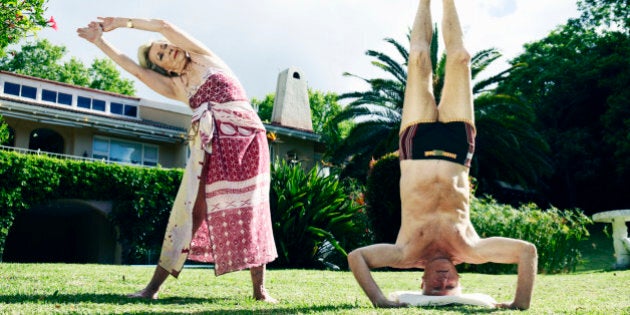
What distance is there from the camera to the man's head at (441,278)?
3684mm

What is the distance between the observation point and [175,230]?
408 centimetres

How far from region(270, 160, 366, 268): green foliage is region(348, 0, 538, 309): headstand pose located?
284 inches

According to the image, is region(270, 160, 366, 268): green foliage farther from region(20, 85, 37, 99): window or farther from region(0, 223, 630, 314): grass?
region(20, 85, 37, 99): window

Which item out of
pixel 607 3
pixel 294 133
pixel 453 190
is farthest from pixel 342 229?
pixel 607 3

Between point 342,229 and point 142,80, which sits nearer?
point 142,80

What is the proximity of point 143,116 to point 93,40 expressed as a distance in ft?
79.7


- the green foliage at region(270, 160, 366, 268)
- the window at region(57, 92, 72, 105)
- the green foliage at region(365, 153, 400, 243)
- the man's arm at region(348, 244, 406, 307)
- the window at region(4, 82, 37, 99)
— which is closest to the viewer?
the man's arm at region(348, 244, 406, 307)

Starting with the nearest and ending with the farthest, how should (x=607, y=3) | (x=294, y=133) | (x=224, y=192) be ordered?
(x=224, y=192) → (x=294, y=133) → (x=607, y=3)

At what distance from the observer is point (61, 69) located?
45.2m

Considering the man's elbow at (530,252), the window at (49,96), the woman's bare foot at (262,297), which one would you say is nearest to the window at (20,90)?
the window at (49,96)

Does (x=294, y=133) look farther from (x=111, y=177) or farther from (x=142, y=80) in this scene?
(x=142, y=80)

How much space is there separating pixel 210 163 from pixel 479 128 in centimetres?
1904

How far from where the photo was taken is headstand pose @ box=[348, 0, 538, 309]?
3621 millimetres

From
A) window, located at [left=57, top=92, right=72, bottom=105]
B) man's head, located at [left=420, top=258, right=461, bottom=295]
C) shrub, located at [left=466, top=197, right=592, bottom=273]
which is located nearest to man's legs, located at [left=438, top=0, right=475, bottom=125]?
man's head, located at [left=420, top=258, right=461, bottom=295]
